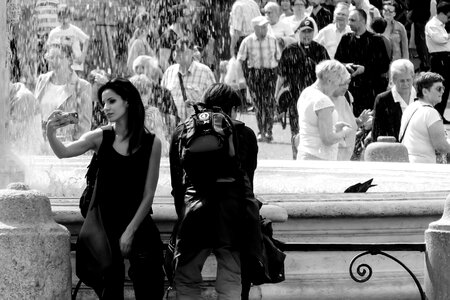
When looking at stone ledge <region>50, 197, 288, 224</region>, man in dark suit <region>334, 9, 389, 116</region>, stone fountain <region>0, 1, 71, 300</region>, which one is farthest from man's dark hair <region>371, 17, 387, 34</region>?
stone fountain <region>0, 1, 71, 300</region>

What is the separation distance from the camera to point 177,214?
326 inches

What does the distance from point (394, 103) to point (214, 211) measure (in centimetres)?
743

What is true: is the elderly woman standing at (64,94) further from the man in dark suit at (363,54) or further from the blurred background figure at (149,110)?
the man in dark suit at (363,54)

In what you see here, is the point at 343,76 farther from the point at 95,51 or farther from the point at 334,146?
the point at 95,51

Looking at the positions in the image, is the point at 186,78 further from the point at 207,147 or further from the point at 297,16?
the point at 207,147

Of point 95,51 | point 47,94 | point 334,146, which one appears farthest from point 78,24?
point 334,146

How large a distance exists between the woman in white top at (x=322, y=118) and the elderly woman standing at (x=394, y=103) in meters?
1.57

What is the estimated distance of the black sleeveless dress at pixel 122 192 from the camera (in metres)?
8.12

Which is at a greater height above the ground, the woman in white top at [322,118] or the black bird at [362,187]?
the black bird at [362,187]

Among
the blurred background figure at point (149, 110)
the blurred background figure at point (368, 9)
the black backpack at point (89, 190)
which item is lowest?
the blurred background figure at point (368, 9)

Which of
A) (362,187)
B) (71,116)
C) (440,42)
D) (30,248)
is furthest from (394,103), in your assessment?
(30,248)

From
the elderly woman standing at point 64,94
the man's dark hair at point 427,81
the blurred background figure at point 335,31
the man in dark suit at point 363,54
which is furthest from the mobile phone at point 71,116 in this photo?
the blurred background figure at point 335,31

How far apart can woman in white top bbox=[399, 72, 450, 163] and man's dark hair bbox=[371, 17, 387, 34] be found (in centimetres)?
643

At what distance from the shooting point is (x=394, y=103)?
15.2 meters
